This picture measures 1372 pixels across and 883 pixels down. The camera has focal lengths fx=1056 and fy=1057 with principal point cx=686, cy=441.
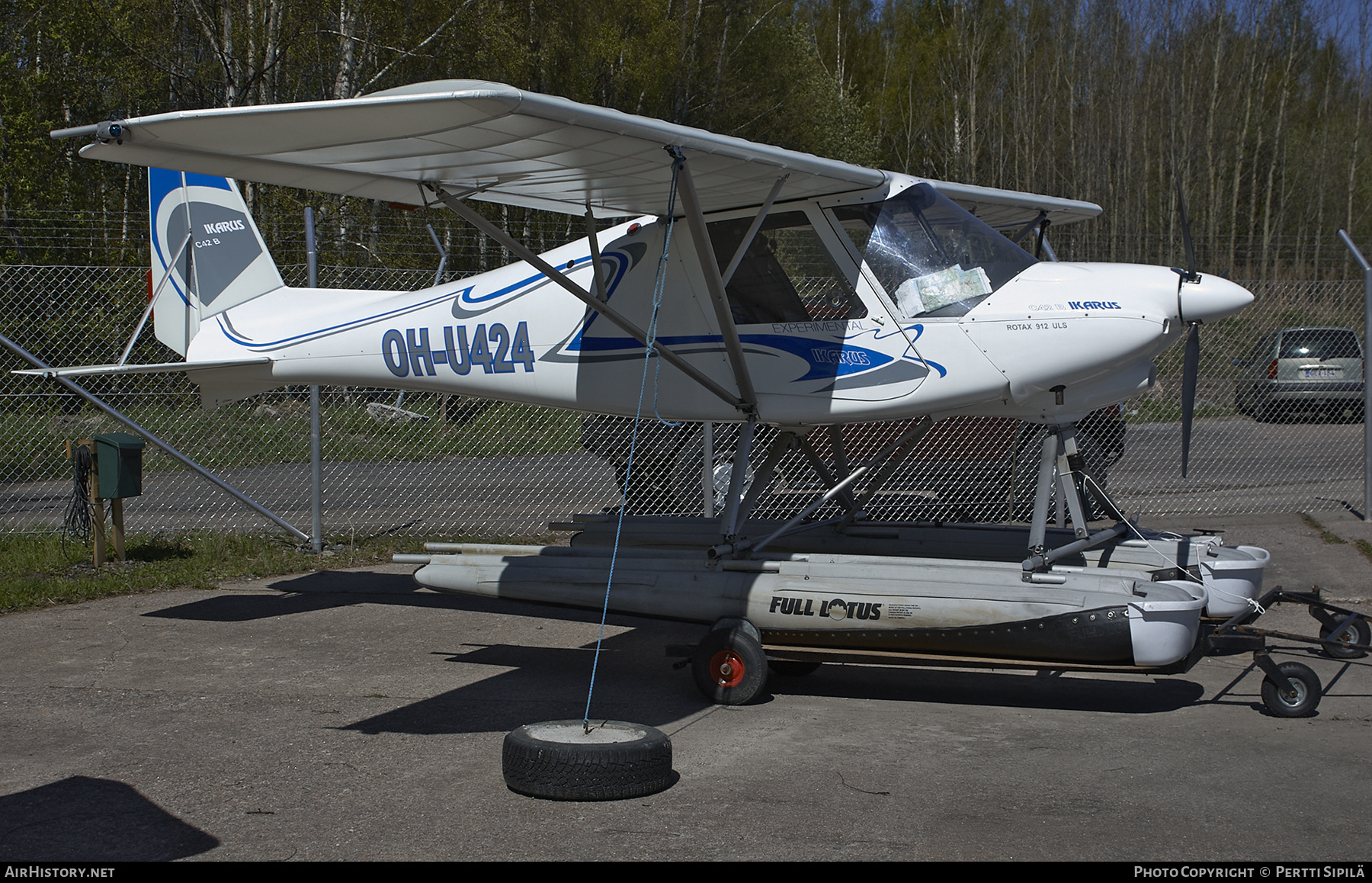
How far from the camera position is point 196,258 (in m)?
8.33

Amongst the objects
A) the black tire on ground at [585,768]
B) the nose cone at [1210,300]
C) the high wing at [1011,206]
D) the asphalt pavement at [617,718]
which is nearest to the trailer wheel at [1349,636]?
the asphalt pavement at [617,718]

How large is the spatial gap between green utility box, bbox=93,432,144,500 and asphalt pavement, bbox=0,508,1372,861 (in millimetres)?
1573

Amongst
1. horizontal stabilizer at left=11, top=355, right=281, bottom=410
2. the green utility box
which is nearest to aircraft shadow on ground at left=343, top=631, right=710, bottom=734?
horizontal stabilizer at left=11, top=355, right=281, bottom=410

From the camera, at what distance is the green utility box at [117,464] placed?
29.1 ft

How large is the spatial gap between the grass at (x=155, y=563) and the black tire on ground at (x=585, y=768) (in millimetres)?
5411

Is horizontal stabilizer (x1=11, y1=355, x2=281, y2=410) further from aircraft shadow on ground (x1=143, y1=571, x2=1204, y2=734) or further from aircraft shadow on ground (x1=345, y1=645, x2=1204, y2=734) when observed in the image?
aircraft shadow on ground (x1=345, y1=645, x2=1204, y2=734)

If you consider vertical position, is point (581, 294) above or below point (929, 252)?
below

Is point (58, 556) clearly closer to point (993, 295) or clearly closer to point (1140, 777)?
point (993, 295)

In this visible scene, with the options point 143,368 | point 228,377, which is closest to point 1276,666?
point 143,368

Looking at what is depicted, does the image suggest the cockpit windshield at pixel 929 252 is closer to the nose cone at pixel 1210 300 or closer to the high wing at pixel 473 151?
the high wing at pixel 473 151

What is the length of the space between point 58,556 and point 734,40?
3054 cm

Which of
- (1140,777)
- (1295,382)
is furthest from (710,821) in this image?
(1295,382)

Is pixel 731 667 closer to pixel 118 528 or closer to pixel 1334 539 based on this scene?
pixel 118 528

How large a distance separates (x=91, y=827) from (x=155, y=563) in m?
5.92
